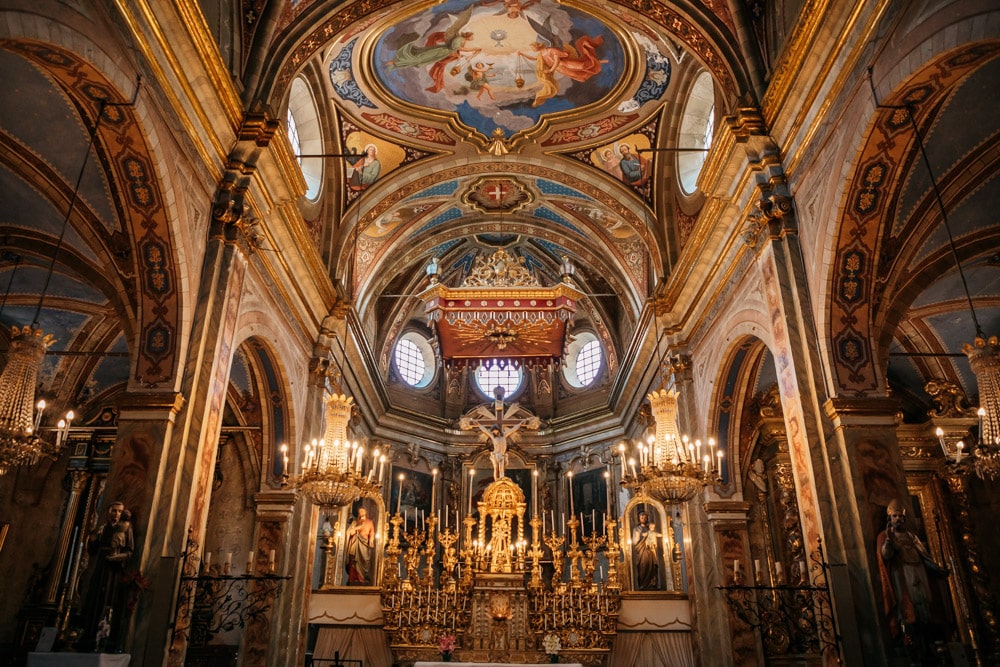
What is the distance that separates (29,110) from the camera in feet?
27.3

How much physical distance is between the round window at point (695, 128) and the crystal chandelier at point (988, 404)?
607cm

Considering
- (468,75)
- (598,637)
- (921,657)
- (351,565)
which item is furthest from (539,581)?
(468,75)

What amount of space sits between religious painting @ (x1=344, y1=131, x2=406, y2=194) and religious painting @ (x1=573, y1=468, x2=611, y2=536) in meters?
9.78

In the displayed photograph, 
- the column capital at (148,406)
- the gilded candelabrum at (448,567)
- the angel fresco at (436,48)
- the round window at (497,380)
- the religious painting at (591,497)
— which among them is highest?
the angel fresco at (436,48)

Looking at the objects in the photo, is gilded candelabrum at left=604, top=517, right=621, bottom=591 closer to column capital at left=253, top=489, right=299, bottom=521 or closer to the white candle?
column capital at left=253, top=489, right=299, bottom=521

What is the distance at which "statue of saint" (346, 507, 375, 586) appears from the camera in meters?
15.1

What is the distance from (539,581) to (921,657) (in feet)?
22.4

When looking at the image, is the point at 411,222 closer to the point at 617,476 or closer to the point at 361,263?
the point at 361,263

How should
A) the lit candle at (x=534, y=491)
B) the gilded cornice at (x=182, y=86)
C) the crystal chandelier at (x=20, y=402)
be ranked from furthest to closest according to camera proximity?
the lit candle at (x=534, y=491) < the crystal chandelier at (x=20, y=402) < the gilded cornice at (x=182, y=86)

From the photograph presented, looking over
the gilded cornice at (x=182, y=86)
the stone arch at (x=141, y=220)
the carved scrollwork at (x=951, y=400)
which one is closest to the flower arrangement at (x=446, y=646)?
the stone arch at (x=141, y=220)

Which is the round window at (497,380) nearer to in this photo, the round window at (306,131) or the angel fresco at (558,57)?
A: the round window at (306,131)

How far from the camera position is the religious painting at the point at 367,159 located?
Result: 14648 millimetres

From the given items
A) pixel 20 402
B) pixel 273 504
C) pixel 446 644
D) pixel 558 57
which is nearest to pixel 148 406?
pixel 20 402

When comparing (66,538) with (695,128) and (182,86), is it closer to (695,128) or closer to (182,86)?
(182,86)
